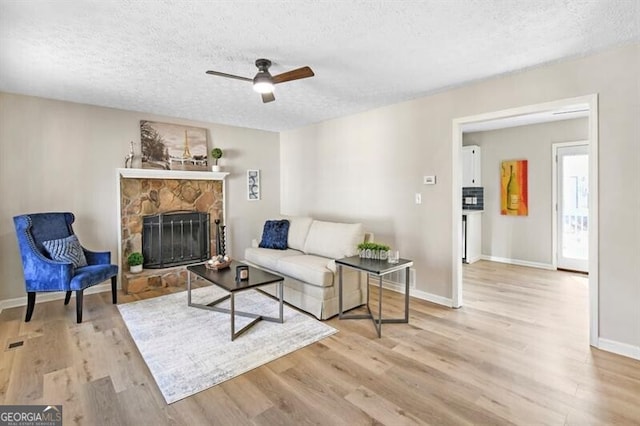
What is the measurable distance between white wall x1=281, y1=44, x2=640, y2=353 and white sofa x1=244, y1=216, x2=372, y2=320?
0.76 meters

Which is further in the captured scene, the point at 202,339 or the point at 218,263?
the point at 218,263

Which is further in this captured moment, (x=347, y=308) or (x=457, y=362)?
(x=347, y=308)

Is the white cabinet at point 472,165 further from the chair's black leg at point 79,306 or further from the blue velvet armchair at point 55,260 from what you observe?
the chair's black leg at point 79,306

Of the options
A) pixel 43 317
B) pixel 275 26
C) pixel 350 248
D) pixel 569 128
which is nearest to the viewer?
pixel 275 26

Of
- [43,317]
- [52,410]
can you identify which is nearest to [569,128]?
[52,410]

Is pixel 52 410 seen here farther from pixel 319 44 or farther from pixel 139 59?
pixel 319 44

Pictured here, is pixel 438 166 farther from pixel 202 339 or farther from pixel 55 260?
pixel 55 260

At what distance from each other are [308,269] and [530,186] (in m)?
4.51

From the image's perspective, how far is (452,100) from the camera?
3600 millimetres

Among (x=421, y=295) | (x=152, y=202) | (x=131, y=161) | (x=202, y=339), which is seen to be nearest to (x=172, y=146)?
(x=131, y=161)

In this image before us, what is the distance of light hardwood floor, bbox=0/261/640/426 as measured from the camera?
1911mm

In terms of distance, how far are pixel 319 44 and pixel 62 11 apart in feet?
5.60

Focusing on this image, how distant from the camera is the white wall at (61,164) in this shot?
12.2 feet

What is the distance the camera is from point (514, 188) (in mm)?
5789
